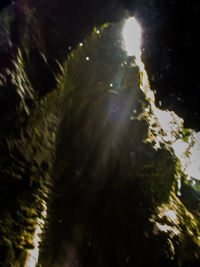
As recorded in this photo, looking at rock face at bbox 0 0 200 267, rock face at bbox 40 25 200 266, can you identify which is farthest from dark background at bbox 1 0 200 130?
rock face at bbox 40 25 200 266

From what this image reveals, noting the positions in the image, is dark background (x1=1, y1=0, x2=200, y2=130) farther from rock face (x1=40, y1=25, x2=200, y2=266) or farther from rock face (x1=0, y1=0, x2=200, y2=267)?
rock face (x1=40, y1=25, x2=200, y2=266)

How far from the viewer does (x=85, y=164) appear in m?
5.89

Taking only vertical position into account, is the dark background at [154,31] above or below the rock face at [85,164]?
above

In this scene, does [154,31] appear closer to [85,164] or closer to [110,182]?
[85,164]

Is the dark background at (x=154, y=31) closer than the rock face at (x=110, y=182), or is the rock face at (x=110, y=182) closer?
the dark background at (x=154, y=31)

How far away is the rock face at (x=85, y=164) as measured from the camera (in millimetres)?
2531

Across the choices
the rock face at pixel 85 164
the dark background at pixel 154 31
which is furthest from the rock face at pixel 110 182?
the dark background at pixel 154 31

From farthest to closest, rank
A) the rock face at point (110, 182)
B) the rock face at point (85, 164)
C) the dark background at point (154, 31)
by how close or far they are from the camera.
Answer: the rock face at point (110, 182) → the dark background at point (154, 31) → the rock face at point (85, 164)

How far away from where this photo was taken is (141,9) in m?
3.57

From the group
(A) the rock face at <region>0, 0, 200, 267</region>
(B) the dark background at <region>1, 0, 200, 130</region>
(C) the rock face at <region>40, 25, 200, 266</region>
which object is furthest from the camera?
(C) the rock face at <region>40, 25, 200, 266</region>

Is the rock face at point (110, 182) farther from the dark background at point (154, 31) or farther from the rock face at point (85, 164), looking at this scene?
the dark background at point (154, 31)

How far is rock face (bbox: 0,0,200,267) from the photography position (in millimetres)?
2531

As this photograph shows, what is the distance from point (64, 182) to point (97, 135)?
89.4 inches

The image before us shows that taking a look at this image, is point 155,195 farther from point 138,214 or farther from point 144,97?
point 144,97
